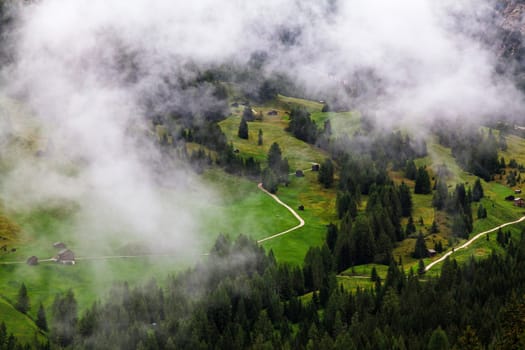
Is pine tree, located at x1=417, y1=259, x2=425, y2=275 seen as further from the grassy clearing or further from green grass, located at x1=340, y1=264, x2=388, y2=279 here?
the grassy clearing

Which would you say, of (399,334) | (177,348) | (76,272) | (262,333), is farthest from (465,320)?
(76,272)

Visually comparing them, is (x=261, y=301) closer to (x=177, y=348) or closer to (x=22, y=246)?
(x=177, y=348)

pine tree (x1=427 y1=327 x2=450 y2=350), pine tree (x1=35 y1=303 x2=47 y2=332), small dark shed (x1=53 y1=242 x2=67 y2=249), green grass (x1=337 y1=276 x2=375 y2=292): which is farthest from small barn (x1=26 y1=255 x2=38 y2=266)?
pine tree (x1=427 y1=327 x2=450 y2=350)

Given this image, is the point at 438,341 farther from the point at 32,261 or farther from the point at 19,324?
the point at 32,261

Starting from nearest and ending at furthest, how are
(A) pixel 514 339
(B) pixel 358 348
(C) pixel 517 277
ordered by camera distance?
(A) pixel 514 339, (B) pixel 358 348, (C) pixel 517 277

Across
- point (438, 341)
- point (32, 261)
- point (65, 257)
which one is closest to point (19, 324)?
point (32, 261)

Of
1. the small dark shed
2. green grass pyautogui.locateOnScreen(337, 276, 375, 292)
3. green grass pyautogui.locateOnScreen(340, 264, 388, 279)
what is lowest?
green grass pyautogui.locateOnScreen(340, 264, 388, 279)
